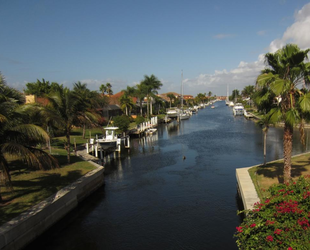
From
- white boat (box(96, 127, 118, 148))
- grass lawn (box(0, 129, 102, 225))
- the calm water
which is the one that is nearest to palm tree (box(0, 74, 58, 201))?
→ grass lawn (box(0, 129, 102, 225))

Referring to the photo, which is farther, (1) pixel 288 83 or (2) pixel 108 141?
(2) pixel 108 141

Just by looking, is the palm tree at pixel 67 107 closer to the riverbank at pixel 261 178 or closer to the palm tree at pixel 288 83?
the riverbank at pixel 261 178

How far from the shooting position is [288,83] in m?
13.2

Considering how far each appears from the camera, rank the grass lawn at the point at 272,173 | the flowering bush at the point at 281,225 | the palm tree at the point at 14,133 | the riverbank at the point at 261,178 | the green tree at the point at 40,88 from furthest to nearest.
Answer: the green tree at the point at 40,88
the grass lawn at the point at 272,173
the riverbank at the point at 261,178
the palm tree at the point at 14,133
the flowering bush at the point at 281,225

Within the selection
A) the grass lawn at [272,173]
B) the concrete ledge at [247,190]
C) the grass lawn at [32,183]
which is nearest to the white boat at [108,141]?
the grass lawn at [32,183]

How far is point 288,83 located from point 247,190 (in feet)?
21.9

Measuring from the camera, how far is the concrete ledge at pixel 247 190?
14289 mm

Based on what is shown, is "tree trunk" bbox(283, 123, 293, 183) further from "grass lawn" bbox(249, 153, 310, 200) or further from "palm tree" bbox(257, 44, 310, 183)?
"grass lawn" bbox(249, 153, 310, 200)

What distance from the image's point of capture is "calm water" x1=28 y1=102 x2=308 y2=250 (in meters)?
14.0

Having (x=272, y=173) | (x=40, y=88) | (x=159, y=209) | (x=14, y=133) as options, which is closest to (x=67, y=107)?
(x=14, y=133)

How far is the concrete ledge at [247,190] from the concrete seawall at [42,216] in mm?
10509

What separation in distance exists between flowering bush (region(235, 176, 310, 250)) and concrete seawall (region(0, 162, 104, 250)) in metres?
9.65

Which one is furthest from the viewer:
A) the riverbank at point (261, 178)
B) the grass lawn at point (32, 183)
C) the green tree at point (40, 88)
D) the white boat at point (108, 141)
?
the green tree at point (40, 88)

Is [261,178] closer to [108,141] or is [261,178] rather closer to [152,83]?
[108,141]
